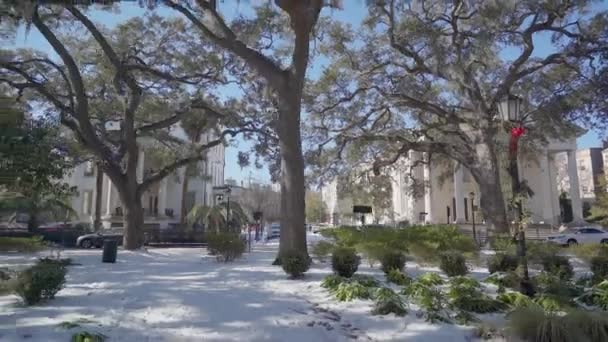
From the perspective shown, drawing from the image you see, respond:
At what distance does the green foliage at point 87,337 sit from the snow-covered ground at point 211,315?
15 cm

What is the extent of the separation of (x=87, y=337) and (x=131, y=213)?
1432cm

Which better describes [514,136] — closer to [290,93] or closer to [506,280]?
[506,280]

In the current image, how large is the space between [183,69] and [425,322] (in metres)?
16.3

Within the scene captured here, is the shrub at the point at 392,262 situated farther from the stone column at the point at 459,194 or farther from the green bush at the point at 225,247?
the stone column at the point at 459,194

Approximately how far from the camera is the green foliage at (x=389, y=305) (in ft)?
21.2

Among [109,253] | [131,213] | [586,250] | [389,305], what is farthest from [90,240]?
[586,250]

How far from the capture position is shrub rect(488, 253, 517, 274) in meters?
Result: 9.84

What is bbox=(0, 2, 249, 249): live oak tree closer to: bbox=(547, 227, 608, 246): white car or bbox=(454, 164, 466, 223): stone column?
bbox=(547, 227, 608, 246): white car

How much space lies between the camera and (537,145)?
25.4m

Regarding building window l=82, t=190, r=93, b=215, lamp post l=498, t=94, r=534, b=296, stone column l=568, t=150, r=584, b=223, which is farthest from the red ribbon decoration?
building window l=82, t=190, r=93, b=215

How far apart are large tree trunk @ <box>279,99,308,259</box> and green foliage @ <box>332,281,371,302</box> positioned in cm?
373

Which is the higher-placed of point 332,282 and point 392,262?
point 392,262

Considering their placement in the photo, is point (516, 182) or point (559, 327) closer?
point (559, 327)

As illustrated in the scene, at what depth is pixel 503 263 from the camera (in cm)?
988
